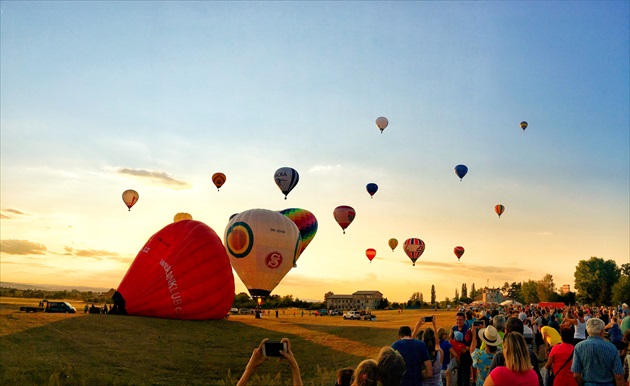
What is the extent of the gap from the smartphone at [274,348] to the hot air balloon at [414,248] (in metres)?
59.9

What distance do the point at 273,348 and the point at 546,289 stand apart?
153 meters

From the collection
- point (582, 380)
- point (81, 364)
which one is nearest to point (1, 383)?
point (81, 364)

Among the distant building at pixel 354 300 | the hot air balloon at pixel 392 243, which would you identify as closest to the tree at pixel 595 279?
the distant building at pixel 354 300

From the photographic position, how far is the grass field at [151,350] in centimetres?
1828

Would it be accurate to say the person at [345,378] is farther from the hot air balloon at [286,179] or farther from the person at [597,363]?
the hot air balloon at [286,179]

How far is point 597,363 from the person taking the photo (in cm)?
773

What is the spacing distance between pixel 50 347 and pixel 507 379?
22393mm

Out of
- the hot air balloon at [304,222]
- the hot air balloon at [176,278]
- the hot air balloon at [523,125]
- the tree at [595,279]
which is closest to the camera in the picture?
the hot air balloon at [176,278]

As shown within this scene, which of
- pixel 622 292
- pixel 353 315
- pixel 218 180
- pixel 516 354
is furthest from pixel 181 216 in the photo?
pixel 622 292

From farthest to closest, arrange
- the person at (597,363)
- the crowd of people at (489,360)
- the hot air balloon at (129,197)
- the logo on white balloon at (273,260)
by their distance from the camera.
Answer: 1. the hot air balloon at (129,197)
2. the logo on white balloon at (273,260)
3. the person at (597,363)
4. the crowd of people at (489,360)

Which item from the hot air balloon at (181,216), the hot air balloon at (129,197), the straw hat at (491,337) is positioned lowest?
the straw hat at (491,337)

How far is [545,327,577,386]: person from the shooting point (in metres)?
8.18

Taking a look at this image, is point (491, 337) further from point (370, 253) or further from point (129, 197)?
point (370, 253)

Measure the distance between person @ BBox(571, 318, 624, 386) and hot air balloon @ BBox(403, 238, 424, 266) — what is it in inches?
2199
